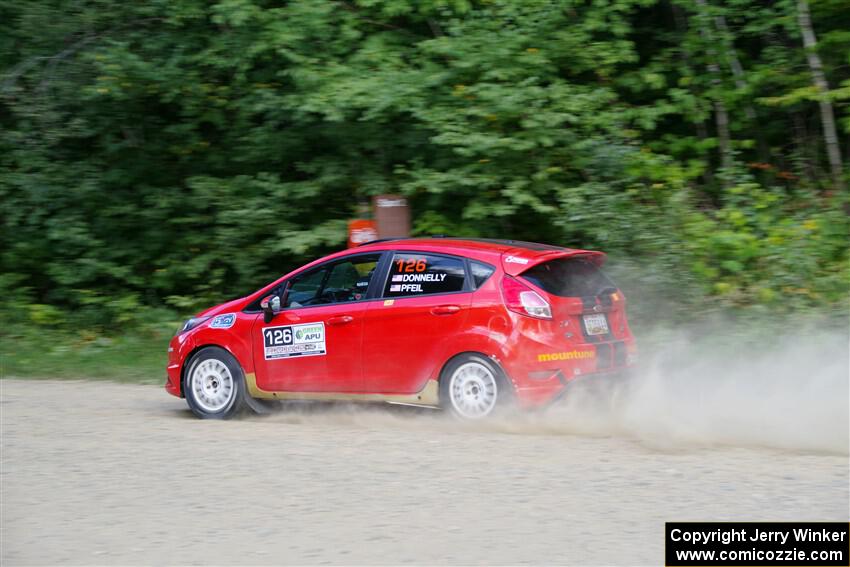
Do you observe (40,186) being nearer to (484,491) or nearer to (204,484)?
(204,484)

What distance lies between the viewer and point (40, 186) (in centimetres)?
1541

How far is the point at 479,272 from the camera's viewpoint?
8.56 metres

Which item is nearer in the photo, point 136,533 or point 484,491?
point 136,533

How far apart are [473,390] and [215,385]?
272cm

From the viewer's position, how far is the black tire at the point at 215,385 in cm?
947

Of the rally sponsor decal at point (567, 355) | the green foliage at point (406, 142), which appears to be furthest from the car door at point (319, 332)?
the green foliage at point (406, 142)

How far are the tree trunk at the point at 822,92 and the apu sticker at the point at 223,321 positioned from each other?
848cm

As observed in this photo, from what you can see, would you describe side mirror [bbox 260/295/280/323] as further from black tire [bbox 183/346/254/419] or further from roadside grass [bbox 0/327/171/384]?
roadside grass [bbox 0/327/171/384]

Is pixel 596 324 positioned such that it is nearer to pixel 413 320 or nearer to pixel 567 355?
pixel 567 355

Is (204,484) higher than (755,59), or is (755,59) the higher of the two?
(755,59)

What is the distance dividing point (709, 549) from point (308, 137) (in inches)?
430

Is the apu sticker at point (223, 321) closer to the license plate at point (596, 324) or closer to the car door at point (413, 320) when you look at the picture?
the car door at point (413, 320)

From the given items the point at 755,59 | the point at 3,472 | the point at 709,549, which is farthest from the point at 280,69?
the point at 709,549

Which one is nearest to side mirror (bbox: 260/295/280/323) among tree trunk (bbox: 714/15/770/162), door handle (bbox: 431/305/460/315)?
door handle (bbox: 431/305/460/315)
